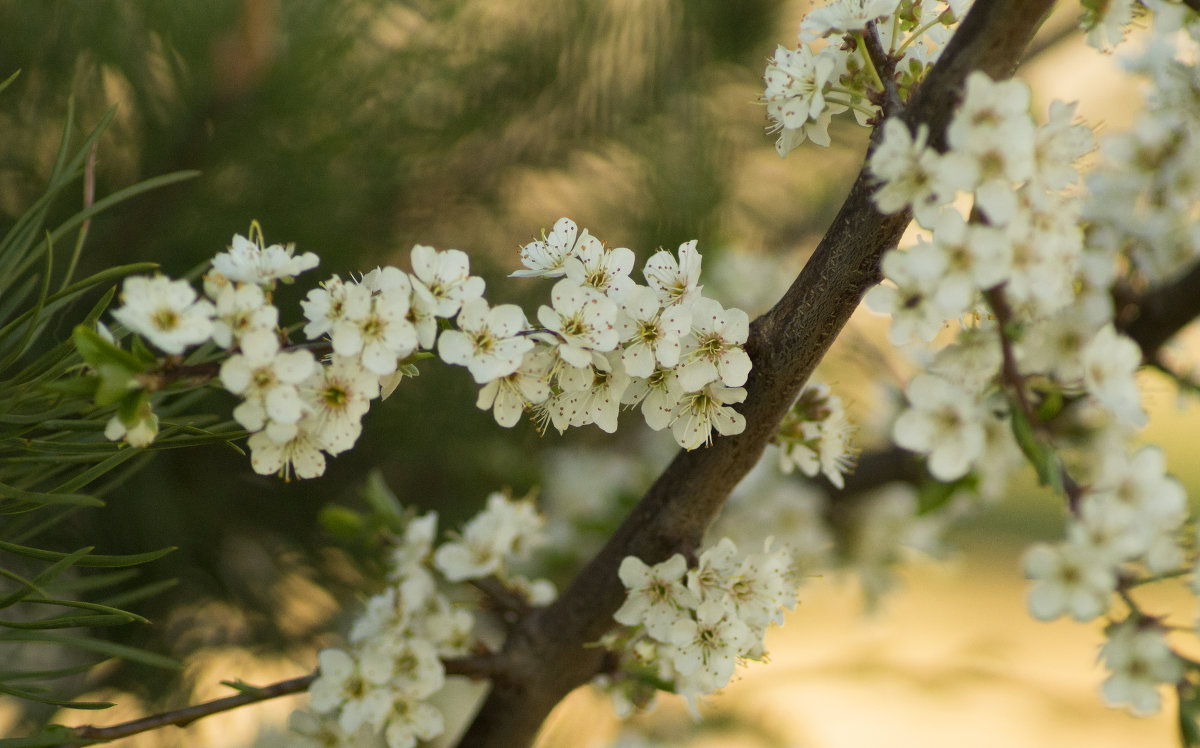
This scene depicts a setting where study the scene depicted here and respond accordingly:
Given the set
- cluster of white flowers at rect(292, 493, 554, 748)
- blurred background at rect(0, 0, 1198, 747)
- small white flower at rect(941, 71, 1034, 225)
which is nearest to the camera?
small white flower at rect(941, 71, 1034, 225)

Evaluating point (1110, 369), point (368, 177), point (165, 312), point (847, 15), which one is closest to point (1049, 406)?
point (1110, 369)

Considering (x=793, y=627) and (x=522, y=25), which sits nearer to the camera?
(x=522, y=25)

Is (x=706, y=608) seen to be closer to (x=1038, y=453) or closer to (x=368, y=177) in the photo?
(x=1038, y=453)

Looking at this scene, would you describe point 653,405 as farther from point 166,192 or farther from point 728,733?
point 728,733

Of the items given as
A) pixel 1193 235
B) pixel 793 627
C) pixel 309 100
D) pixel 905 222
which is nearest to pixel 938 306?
pixel 905 222

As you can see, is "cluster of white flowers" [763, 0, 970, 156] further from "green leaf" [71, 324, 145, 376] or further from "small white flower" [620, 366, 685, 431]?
"green leaf" [71, 324, 145, 376]

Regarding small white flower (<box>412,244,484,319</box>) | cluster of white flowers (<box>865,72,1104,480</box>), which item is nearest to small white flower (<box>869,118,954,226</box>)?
cluster of white flowers (<box>865,72,1104,480</box>)

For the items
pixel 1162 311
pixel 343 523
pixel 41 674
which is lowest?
pixel 41 674
